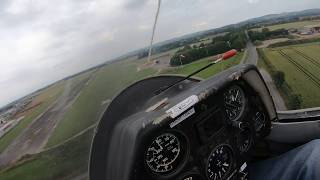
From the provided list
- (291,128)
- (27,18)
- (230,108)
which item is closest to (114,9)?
(27,18)

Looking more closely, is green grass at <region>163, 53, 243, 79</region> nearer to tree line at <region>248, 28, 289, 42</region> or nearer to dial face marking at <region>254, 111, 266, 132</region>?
tree line at <region>248, 28, 289, 42</region>

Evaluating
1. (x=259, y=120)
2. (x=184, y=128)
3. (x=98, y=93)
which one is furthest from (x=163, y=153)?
(x=259, y=120)

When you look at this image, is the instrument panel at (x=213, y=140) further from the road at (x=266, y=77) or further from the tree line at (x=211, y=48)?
the tree line at (x=211, y=48)

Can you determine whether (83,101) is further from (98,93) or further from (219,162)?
(219,162)

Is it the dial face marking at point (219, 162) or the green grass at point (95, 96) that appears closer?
the green grass at point (95, 96)

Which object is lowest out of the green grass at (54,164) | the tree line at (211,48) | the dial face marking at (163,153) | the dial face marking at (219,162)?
the dial face marking at (219,162)

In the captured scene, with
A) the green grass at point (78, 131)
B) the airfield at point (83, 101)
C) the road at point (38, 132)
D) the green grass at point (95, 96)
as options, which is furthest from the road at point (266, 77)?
the road at point (38, 132)

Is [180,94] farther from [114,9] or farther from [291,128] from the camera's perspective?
[291,128]

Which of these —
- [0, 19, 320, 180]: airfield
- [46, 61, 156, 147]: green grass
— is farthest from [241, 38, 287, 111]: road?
[46, 61, 156, 147]: green grass
